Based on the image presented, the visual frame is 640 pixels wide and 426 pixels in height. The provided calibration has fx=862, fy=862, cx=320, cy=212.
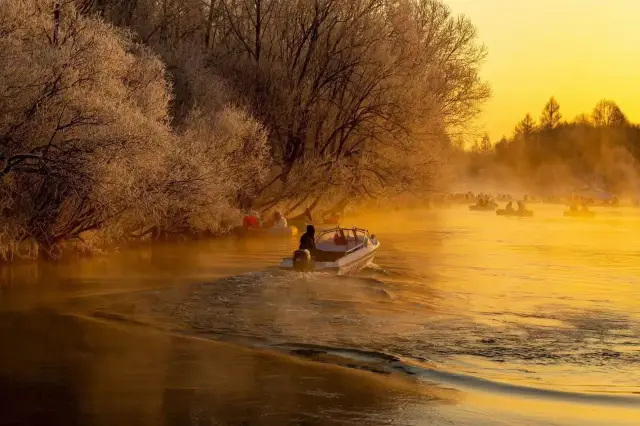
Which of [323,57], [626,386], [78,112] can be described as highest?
[323,57]

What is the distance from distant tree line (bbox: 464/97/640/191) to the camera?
441 feet

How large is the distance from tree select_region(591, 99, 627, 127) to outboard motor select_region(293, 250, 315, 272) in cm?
13048

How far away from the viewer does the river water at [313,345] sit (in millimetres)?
11508

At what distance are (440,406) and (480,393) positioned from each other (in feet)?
3.86

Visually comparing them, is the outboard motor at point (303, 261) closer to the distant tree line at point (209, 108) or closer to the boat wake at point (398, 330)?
the boat wake at point (398, 330)

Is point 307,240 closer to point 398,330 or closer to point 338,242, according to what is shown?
point 338,242

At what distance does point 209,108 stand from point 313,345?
88.9 feet

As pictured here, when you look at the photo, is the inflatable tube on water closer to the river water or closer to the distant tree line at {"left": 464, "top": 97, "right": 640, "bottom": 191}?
the river water

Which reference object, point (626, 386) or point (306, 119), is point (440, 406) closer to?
point (626, 386)

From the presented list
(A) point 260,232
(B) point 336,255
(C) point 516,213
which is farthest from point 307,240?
(C) point 516,213

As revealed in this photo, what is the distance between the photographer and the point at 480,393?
12.8 meters

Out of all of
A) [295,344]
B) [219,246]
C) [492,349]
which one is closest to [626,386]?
[492,349]

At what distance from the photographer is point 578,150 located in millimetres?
144500

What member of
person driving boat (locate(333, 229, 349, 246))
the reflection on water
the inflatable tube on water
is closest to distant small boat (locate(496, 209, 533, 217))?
the inflatable tube on water
